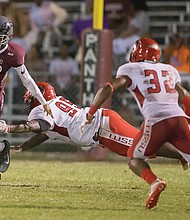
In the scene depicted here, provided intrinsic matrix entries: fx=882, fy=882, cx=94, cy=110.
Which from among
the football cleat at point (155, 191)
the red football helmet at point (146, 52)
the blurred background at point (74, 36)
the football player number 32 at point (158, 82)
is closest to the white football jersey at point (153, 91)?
the football player number 32 at point (158, 82)

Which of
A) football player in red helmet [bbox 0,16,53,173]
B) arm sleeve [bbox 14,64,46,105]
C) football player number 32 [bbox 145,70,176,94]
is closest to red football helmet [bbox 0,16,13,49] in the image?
football player in red helmet [bbox 0,16,53,173]

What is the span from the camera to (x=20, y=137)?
1480 centimetres

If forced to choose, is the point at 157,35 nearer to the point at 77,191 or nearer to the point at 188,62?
the point at 188,62

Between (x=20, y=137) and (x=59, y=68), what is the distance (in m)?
1.42

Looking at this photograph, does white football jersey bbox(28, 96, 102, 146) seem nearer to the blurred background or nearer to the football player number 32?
the football player number 32

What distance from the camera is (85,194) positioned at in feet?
27.1

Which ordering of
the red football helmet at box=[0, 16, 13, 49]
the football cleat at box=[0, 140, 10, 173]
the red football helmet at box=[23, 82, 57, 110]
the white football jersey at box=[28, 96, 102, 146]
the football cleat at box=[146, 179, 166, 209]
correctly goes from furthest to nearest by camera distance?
the red football helmet at box=[23, 82, 57, 110]
the white football jersey at box=[28, 96, 102, 146]
the football cleat at box=[0, 140, 10, 173]
the red football helmet at box=[0, 16, 13, 49]
the football cleat at box=[146, 179, 166, 209]

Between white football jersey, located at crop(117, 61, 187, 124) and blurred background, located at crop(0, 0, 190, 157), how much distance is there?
6.72m

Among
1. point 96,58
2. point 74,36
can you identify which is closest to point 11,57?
point 96,58

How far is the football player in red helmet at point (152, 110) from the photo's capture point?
23.7 feet

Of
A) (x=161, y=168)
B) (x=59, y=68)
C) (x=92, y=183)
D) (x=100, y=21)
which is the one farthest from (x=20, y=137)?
(x=92, y=183)

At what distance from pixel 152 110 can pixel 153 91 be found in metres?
0.17

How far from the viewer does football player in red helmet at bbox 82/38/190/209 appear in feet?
23.7

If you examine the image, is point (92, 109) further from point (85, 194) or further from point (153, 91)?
point (85, 194)
